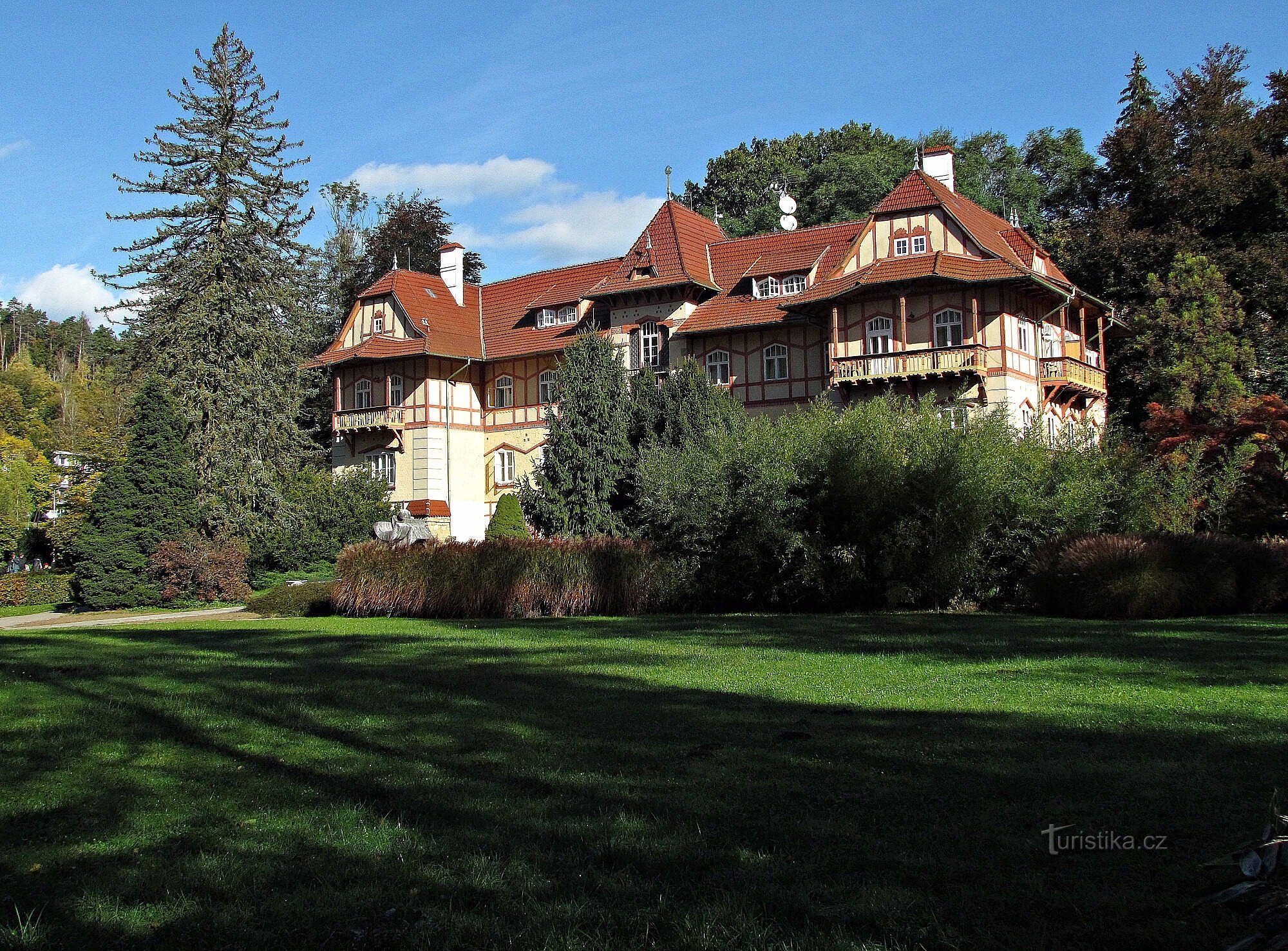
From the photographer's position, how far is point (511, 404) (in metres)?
46.0

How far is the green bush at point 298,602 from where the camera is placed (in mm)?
23875

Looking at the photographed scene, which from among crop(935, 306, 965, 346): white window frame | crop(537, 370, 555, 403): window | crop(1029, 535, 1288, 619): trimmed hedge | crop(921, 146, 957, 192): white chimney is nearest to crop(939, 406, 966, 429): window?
crop(1029, 535, 1288, 619): trimmed hedge

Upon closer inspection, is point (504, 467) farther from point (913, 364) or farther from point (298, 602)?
point (298, 602)

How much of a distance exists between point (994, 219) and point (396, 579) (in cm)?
2718

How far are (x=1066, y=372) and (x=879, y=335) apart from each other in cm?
621

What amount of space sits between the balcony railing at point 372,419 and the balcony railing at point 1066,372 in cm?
2520

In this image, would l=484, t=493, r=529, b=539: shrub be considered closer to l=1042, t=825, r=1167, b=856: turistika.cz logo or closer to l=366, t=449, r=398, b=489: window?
l=366, t=449, r=398, b=489: window

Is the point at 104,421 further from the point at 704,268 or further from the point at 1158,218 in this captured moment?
the point at 1158,218

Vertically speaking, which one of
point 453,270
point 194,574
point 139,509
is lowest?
point 194,574

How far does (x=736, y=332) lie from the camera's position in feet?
128

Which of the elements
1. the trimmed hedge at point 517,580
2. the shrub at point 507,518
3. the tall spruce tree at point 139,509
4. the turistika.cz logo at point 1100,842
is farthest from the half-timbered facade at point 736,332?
the turistika.cz logo at point 1100,842

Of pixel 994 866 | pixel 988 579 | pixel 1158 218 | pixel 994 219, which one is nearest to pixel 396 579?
pixel 988 579

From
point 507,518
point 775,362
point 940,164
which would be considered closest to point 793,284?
point 775,362

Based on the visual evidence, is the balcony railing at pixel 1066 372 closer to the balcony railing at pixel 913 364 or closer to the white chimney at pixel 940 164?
the balcony railing at pixel 913 364
